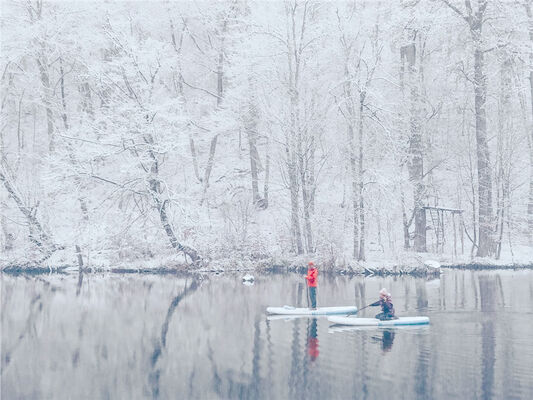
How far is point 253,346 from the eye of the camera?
47.7ft

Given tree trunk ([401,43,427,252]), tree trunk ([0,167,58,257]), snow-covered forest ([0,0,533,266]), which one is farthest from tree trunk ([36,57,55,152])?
tree trunk ([401,43,427,252])

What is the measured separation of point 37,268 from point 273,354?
20295mm

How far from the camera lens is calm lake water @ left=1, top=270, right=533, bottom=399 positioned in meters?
11.3

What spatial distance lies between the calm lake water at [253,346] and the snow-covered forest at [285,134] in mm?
6973

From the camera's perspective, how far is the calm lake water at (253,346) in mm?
11328

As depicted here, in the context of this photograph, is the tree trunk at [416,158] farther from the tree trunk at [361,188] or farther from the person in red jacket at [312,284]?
the person in red jacket at [312,284]

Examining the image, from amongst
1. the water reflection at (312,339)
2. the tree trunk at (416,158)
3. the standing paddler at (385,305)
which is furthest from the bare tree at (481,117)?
the water reflection at (312,339)

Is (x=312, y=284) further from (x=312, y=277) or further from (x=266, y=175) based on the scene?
(x=266, y=175)

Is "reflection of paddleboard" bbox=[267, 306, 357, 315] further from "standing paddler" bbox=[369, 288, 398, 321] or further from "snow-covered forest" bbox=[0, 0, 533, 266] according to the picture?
"snow-covered forest" bbox=[0, 0, 533, 266]

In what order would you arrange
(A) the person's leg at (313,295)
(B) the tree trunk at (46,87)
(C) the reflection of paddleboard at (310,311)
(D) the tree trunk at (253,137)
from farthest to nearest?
(D) the tree trunk at (253,137) < (B) the tree trunk at (46,87) < (A) the person's leg at (313,295) < (C) the reflection of paddleboard at (310,311)

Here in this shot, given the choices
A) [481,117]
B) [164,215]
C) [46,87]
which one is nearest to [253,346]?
[164,215]

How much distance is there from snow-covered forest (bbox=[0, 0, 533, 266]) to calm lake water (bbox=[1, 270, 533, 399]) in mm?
6973

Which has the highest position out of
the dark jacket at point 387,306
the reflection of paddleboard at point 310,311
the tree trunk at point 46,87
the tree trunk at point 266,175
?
the tree trunk at point 46,87

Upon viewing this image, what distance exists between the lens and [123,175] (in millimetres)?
31938
